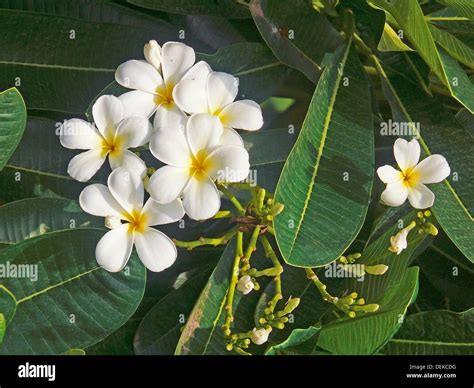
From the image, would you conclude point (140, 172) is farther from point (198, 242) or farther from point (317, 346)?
point (317, 346)

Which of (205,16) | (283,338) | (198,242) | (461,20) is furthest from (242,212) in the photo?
(461,20)

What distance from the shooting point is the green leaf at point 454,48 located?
934 mm

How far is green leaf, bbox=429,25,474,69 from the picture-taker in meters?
0.93

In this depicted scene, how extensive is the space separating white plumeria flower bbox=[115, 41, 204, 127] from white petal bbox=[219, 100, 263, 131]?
0.06 meters

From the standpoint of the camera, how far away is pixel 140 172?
0.87 m

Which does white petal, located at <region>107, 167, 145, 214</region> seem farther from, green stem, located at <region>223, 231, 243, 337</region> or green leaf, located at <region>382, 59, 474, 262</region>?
green leaf, located at <region>382, 59, 474, 262</region>

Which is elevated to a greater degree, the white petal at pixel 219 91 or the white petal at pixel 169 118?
the white petal at pixel 219 91

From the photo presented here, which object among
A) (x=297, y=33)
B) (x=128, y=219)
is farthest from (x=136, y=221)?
(x=297, y=33)

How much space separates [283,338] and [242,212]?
179 mm

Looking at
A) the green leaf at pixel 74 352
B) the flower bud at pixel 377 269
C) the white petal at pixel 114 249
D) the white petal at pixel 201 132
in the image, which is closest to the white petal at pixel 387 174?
the flower bud at pixel 377 269

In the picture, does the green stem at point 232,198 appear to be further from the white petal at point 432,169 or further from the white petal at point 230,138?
the white petal at point 432,169

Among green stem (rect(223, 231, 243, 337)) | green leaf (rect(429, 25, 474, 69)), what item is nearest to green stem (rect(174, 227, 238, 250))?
green stem (rect(223, 231, 243, 337))

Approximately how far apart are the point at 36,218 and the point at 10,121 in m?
0.14

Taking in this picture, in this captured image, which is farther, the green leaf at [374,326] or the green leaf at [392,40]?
the green leaf at [392,40]
